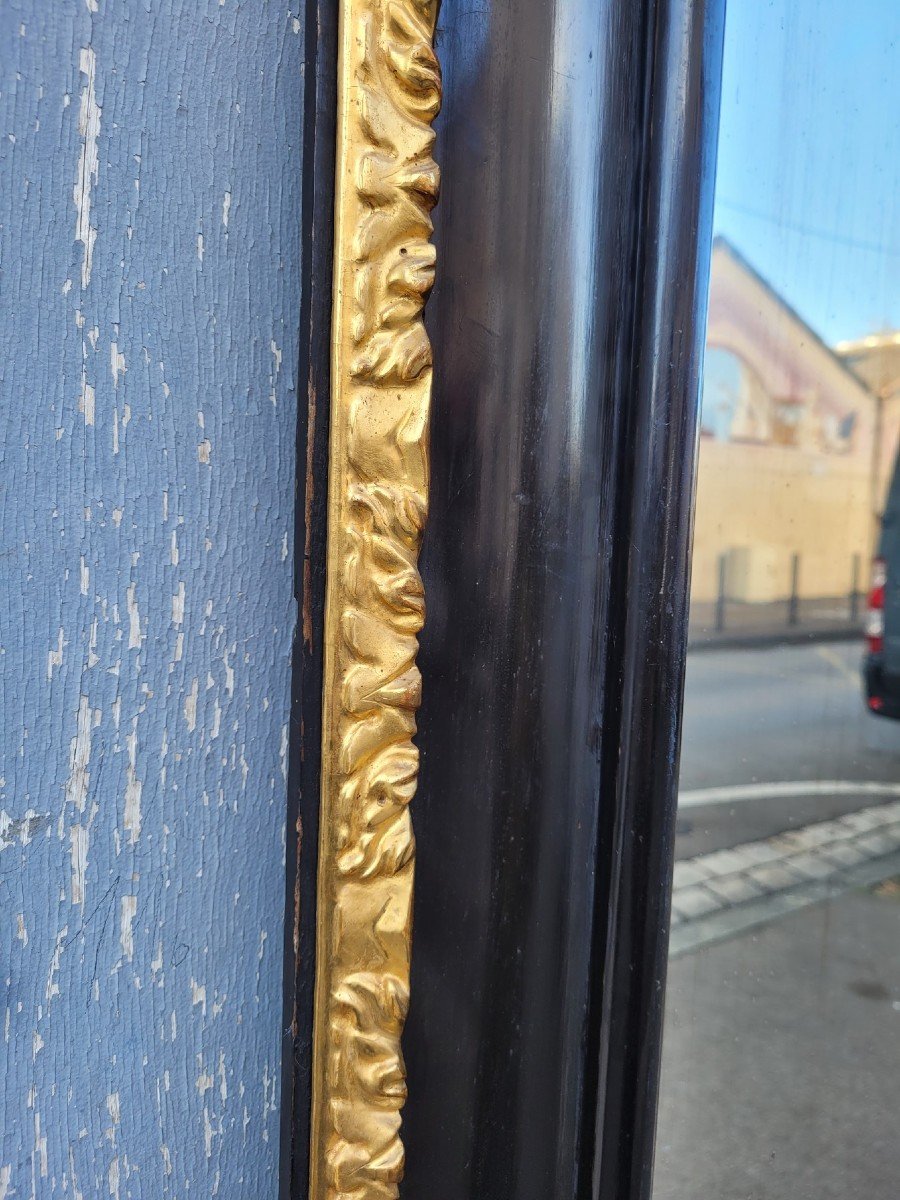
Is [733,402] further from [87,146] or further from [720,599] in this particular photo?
[87,146]

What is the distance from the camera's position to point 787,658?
0.45 metres

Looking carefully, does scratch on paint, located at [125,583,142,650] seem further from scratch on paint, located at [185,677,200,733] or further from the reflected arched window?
the reflected arched window

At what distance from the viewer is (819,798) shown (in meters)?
0.47

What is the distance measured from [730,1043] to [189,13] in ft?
1.55

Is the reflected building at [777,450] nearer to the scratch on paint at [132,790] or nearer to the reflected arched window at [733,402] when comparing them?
the reflected arched window at [733,402]

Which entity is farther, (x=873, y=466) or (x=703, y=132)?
(x=873, y=466)

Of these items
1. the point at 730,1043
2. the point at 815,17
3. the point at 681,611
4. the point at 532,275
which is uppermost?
the point at 815,17

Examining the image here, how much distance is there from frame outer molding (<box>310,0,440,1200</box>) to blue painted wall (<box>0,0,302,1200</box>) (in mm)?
42

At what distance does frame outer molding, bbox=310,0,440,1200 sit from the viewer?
25 centimetres

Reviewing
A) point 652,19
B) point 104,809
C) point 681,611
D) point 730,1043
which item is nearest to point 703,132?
point 652,19

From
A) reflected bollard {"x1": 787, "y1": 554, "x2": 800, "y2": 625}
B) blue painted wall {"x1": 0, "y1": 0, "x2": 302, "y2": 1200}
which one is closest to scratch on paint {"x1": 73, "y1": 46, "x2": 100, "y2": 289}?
blue painted wall {"x1": 0, "y1": 0, "x2": 302, "y2": 1200}

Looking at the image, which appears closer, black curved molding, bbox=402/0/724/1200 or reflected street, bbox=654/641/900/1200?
black curved molding, bbox=402/0/724/1200

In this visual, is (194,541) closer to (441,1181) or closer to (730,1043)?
(441,1181)

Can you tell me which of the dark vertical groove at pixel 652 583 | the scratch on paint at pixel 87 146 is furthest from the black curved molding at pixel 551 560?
the scratch on paint at pixel 87 146
